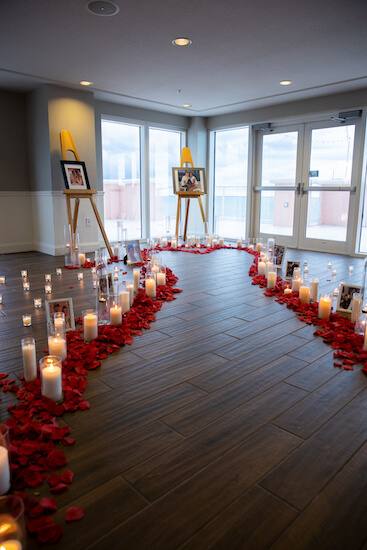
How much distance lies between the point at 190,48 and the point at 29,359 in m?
3.97

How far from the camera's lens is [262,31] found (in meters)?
4.00

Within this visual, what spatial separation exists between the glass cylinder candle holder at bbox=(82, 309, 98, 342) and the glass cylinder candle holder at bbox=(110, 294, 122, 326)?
28cm

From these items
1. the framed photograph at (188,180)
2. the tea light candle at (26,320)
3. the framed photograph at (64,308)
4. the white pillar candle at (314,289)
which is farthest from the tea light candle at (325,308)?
the framed photograph at (188,180)

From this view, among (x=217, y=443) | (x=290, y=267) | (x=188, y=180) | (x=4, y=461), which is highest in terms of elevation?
(x=188, y=180)

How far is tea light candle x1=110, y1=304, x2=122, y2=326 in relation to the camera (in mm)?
2980

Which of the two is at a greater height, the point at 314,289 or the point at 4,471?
the point at 314,289

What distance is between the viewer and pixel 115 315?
298 centimetres

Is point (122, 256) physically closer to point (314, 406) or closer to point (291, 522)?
point (314, 406)

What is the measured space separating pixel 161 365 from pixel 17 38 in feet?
12.9

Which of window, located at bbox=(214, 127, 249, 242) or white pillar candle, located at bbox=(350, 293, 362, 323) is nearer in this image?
white pillar candle, located at bbox=(350, 293, 362, 323)

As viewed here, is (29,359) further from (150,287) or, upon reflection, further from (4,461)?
(150,287)

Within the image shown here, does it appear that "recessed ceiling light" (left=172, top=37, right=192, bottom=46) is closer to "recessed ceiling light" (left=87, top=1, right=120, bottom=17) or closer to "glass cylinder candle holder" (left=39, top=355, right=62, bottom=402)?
"recessed ceiling light" (left=87, top=1, right=120, bottom=17)

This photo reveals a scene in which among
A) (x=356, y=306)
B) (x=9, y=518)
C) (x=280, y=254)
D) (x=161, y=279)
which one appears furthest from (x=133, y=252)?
(x=9, y=518)

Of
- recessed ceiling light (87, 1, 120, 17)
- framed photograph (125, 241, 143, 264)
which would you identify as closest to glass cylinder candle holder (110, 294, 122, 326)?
framed photograph (125, 241, 143, 264)
